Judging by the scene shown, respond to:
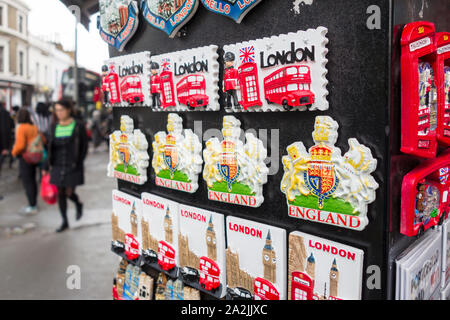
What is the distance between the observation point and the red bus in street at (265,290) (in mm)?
1504

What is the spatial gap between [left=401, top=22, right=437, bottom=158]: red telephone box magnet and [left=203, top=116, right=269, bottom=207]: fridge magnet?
513mm

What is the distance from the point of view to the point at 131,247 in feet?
7.21

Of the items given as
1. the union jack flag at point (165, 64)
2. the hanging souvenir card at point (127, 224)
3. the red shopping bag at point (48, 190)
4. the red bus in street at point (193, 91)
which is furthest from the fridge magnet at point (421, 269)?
the red shopping bag at point (48, 190)

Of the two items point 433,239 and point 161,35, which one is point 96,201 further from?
point 433,239

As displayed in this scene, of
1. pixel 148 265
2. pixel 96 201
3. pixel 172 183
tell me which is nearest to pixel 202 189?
pixel 172 183

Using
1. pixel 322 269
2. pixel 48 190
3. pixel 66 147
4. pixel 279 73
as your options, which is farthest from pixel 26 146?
pixel 322 269

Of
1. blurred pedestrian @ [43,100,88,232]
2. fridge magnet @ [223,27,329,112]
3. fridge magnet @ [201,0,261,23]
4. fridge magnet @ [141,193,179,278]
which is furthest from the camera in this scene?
blurred pedestrian @ [43,100,88,232]

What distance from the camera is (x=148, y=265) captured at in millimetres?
2156

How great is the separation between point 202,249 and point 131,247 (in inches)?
24.2

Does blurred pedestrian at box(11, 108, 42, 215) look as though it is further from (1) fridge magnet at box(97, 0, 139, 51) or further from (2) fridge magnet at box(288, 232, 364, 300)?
(2) fridge magnet at box(288, 232, 364, 300)

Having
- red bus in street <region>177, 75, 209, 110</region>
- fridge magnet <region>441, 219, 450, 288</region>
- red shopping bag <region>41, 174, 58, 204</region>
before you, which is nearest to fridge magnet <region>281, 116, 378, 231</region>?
red bus in street <region>177, 75, 209, 110</region>

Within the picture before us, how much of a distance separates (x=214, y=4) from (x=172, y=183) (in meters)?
0.82

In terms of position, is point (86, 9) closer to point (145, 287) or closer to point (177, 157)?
point (177, 157)

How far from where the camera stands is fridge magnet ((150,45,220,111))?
160 cm
